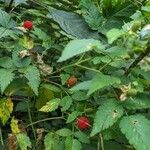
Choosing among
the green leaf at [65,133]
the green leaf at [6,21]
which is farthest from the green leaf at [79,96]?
the green leaf at [6,21]

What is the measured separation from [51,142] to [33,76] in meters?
0.22

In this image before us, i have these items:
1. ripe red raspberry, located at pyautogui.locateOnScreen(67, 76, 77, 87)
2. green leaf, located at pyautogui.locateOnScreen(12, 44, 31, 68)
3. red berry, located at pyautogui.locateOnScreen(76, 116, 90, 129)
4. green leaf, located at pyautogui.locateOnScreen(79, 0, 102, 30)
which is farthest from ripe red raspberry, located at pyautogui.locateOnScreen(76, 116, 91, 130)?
green leaf, located at pyautogui.locateOnScreen(79, 0, 102, 30)

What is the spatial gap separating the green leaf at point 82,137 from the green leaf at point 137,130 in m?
0.20

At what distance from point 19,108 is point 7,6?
0.46 metres

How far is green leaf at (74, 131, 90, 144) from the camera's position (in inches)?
50.8

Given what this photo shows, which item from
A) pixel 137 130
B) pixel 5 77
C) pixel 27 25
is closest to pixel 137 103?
pixel 137 130

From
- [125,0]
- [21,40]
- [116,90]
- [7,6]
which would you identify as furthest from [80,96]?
[7,6]

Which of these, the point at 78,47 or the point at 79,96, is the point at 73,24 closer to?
the point at 79,96

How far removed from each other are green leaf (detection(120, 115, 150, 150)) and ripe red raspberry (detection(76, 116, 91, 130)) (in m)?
0.19

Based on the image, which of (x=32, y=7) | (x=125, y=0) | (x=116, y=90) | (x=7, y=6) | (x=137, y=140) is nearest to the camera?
(x=137, y=140)

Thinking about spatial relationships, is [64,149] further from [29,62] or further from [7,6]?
[7,6]

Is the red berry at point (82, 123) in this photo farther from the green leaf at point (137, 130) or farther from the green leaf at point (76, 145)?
the green leaf at point (137, 130)

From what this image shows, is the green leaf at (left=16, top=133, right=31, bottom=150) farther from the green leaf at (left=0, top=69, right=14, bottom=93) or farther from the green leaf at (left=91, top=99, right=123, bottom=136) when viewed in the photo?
the green leaf at (left=91, top=99, right=123, bottom=136)

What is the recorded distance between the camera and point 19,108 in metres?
1.56
